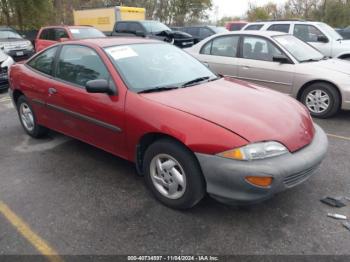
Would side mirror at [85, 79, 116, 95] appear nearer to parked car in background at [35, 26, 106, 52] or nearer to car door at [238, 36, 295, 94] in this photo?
car door at [238, 36, 295, 94]

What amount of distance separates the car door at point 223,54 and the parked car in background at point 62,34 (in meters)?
5.77

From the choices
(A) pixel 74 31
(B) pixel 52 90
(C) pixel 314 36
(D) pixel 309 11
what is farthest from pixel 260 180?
(D) pixel 309 11

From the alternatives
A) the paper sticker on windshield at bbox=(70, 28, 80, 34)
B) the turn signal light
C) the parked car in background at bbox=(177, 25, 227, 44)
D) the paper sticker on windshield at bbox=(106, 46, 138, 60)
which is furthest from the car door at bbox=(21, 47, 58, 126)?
the parked car in background at bbox=(177, 25, 227, 44)

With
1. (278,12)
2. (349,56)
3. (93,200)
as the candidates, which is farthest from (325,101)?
(278,12)

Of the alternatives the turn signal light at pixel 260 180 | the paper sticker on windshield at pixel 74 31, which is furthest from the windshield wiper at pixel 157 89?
the paper sticker on windshield at pixel 74 31

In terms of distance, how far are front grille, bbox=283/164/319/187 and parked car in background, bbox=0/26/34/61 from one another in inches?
469

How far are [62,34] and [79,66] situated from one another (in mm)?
8351

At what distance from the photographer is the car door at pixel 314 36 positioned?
8.72 metres

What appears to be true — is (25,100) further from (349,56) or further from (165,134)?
(349,56)

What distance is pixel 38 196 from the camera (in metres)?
3.54

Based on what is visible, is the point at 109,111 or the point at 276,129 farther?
the point at 109,111

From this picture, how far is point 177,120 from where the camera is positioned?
9.91ft

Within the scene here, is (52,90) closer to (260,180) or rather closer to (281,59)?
(260,180)

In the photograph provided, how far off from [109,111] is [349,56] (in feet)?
23.3
